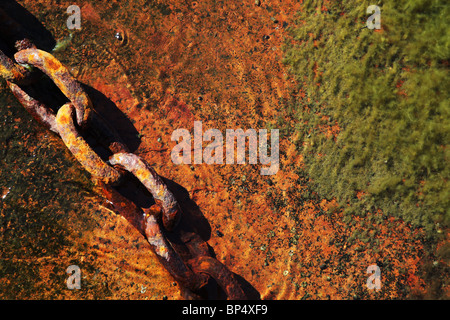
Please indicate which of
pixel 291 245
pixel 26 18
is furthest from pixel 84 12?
pixel 291 245

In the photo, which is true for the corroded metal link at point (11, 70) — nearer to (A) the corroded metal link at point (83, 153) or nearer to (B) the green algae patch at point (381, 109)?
(A) the corroded metal link at point (83, 153)

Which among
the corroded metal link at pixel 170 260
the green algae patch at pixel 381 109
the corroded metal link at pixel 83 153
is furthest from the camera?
the green algae patch at pixel 381 109

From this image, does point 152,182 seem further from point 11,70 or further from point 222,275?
point 11,70

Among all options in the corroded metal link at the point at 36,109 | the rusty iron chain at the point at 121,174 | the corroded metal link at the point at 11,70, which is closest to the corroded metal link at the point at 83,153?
the rusty iron chain at the point at 121,174

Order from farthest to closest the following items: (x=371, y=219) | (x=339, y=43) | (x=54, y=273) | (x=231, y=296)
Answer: (x=339, y=43)
(x=371, y=219)
(x=54, y=273)
(x=231, y=296)

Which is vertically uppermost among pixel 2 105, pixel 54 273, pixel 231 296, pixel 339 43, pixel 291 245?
pixel 339 43

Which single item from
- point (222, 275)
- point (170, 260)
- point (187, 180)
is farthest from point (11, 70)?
point (222, 275)

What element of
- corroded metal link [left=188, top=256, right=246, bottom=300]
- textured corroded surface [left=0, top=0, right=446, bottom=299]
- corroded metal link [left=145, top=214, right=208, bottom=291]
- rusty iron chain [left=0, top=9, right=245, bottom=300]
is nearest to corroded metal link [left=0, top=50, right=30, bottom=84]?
rusty iron chain [left=0, top=9, right=245, bottom=300]

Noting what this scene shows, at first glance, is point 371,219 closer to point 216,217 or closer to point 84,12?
point 216,217
